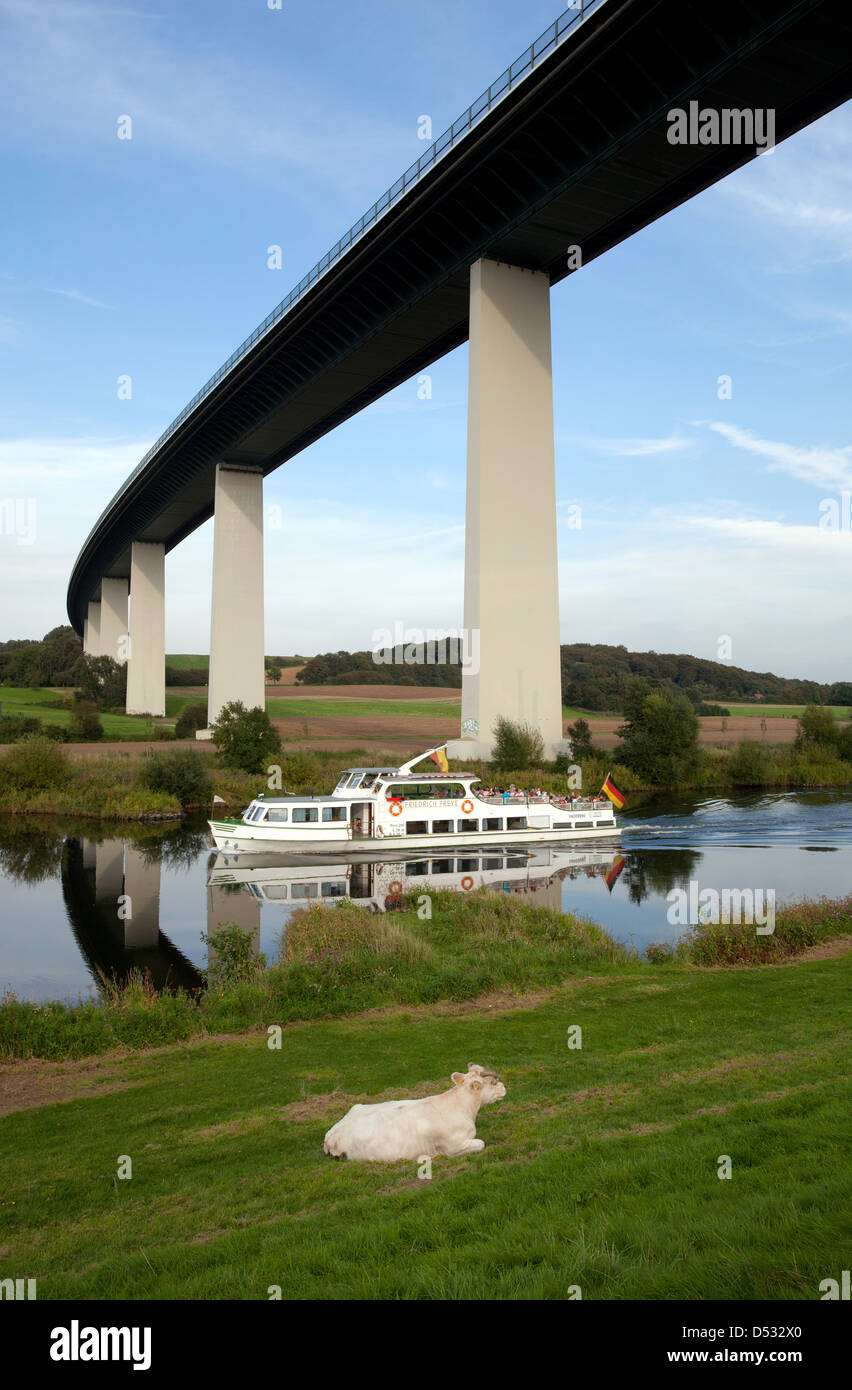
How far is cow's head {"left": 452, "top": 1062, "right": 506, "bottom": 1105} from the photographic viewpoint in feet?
27.8

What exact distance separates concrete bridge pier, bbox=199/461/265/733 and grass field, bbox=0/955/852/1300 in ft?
219

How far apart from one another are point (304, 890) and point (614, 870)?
Answer: 36.5 feet

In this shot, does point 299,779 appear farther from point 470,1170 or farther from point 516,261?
point 470,1170

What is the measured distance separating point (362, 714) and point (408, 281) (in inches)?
2147

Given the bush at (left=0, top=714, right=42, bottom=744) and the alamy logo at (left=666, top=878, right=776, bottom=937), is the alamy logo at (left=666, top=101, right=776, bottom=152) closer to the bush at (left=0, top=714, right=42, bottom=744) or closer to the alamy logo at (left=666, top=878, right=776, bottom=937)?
the alamy logo at (left=666, top=878, right=776, bottom=937)

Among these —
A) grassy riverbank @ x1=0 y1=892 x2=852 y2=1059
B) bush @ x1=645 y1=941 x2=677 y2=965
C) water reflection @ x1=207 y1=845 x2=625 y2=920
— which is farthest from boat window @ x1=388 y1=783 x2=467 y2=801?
bush @ x1=645 y1=941 x2=677 y2=965

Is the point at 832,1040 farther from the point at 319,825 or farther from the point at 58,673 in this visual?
the point at 58,673

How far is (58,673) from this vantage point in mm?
133625

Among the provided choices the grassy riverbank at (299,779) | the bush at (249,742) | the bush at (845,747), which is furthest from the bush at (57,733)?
the bush at (845,747)

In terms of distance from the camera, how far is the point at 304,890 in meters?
29.7

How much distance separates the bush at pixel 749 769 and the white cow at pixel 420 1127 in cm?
5575

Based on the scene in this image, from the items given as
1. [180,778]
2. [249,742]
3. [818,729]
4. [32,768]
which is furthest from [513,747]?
[818,729]
